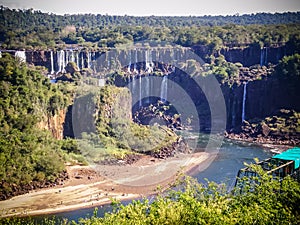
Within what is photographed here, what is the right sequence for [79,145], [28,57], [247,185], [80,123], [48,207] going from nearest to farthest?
[247,185] < [48,207] < [79,145] < [80,123] < [28,57]

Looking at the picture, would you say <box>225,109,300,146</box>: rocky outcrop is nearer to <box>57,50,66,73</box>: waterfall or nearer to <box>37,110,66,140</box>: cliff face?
<box>37,110,66,140</box>: cliff face

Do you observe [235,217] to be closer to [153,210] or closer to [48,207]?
[153,210]

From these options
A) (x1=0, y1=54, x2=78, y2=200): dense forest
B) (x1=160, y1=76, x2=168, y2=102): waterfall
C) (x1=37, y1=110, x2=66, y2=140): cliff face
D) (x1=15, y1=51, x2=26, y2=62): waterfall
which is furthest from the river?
(x1=15, y1=51, x2=26, y2=62): waterfall

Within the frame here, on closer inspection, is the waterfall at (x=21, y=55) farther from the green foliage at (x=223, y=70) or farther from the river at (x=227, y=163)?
the river at (x=227, y=163)

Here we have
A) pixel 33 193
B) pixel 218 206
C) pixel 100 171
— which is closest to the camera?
pixel 218 206

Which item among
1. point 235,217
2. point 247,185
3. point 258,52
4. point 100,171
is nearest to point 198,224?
point 235,217

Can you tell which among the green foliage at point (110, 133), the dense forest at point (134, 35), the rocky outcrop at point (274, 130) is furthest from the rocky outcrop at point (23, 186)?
the dense forest at point (134, 35)
